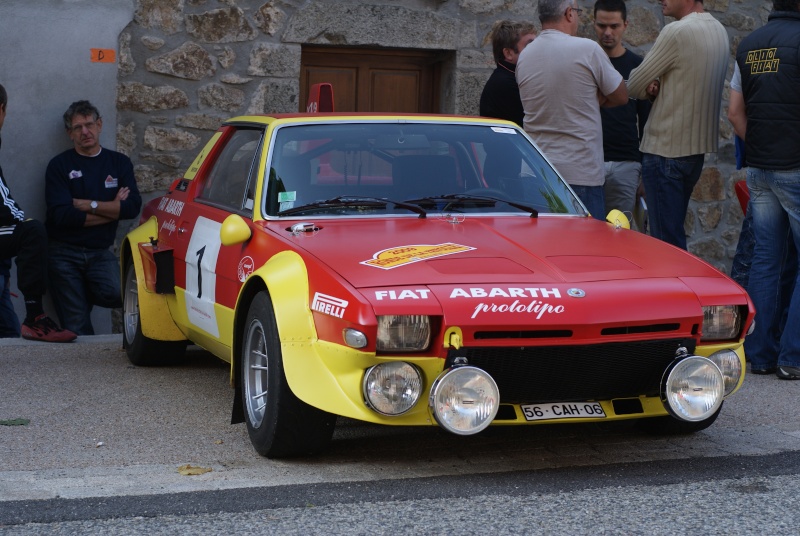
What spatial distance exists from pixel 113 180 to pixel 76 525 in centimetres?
556

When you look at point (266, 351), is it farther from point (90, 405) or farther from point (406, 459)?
point (90, 405)

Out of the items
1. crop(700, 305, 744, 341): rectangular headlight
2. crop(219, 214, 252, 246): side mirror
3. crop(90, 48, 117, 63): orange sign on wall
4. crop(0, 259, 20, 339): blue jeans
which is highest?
crop(90, 48, 117, 63): orange sign on wall

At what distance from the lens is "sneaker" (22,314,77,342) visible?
25.5 feet

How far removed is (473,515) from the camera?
394 cm

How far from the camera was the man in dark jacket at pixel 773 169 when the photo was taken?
6.57 metres

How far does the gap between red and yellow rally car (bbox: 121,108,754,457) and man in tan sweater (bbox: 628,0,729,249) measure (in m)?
1.59

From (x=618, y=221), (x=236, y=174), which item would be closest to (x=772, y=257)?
(x=618, y=221)

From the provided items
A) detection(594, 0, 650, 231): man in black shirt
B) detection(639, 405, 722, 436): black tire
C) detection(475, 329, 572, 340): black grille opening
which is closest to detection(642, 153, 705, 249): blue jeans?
detection(594, 0, 650, 231): man in black shirt

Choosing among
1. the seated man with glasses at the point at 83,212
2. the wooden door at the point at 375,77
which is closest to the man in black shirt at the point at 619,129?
the wooden door at the point at 375,77

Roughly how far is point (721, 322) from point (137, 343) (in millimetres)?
3490

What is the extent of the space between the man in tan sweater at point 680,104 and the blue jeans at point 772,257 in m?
0.42

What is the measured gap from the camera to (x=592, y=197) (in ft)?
23.2

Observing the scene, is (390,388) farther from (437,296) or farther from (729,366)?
(729,366)

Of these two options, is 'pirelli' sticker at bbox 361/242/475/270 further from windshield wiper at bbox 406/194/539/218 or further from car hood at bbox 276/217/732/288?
windshield wiper at bbox 406/194/539/218
